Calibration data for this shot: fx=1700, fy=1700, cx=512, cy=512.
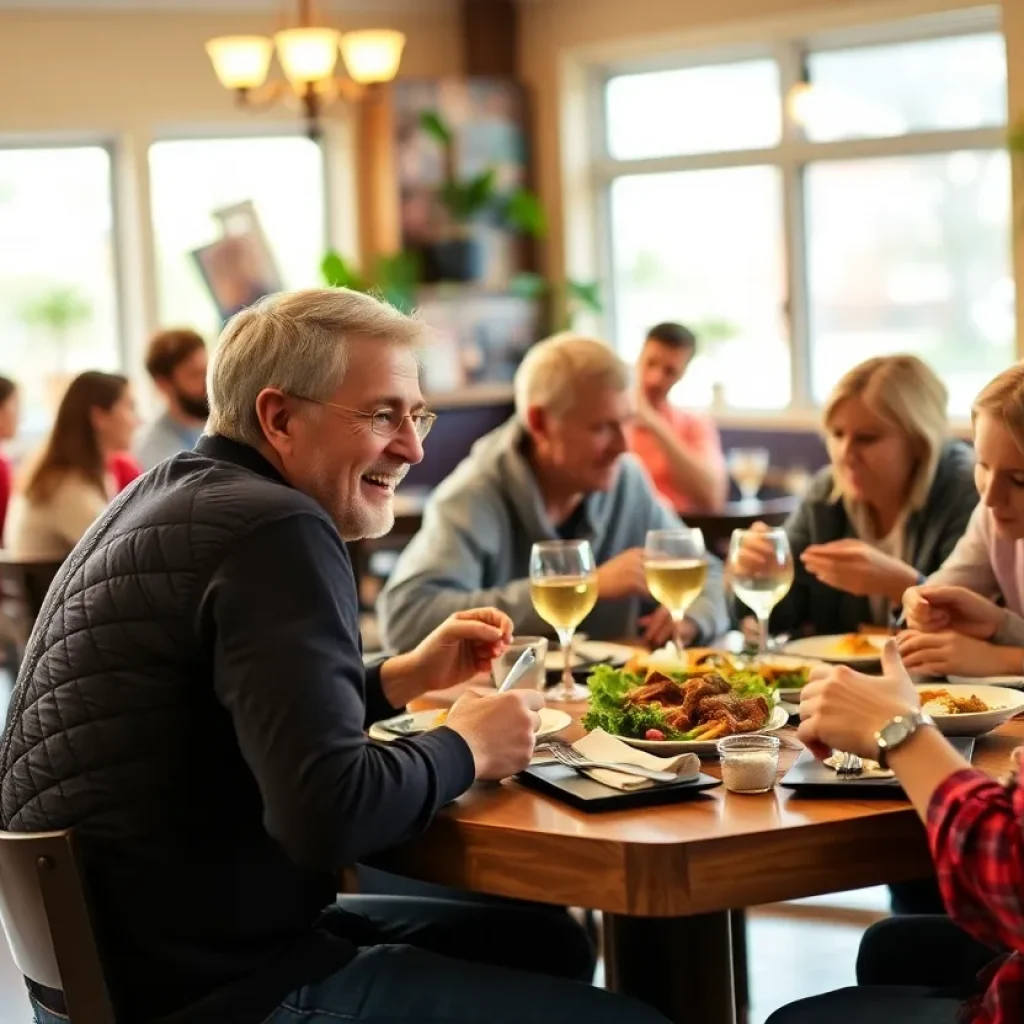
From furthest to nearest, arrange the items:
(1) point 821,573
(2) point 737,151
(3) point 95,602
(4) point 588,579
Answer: (2) point 737,151 → (1) point 821,573 → (4) point 588,579 → (3) point 95,602

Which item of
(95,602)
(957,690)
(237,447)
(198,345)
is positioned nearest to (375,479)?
(237,447)

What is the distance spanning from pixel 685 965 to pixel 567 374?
141 centimetres

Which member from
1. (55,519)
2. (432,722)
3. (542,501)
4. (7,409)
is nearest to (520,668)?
(432,722)

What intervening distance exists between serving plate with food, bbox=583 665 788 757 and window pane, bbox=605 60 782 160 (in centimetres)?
612

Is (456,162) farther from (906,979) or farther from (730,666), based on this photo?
(906,979)

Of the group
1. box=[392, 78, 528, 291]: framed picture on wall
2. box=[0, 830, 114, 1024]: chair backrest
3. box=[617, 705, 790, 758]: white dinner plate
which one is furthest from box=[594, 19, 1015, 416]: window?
box=[0, 830, 114, 1024]: chair backrest

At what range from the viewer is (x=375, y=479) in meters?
2.00

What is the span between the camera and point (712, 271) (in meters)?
8.34

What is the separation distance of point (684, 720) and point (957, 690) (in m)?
0.41

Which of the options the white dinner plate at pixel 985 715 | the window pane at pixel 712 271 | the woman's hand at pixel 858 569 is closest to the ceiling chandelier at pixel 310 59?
the window pane at pixel 712 271

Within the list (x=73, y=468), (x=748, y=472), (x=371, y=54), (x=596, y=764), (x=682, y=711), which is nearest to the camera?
(x=596, y=764)

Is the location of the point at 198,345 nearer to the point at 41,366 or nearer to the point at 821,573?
the point at 41,366

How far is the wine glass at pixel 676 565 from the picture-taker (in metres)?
2.52

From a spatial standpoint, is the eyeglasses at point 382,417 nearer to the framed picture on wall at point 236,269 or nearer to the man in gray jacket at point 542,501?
the man in gray jacket at point 542,501
